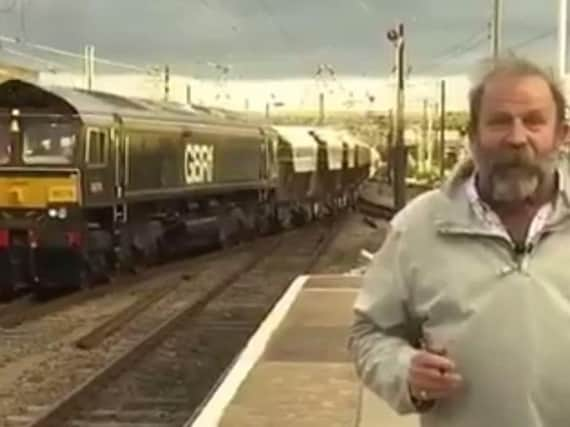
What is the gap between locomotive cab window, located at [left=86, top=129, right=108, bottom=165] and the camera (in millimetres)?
25188

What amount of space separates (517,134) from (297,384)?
8.97 metres

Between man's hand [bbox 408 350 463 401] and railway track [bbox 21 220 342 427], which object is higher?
man's hand [bbox 408 350 463 401]

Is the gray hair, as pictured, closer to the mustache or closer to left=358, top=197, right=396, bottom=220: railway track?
the mustache

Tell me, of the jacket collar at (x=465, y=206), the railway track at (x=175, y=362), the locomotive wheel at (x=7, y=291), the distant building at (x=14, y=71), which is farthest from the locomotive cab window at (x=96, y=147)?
the jacket collar at (x=465, y=206)

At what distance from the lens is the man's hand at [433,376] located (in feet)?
11.7

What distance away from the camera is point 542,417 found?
11.8 ft

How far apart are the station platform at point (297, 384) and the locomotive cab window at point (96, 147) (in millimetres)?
7611

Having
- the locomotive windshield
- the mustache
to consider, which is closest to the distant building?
Answer: the locomotive windshield

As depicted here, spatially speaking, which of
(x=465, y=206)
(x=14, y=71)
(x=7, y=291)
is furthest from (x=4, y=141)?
(x=14, y=71)

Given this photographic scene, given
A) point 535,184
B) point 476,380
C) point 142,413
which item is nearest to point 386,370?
point 476,380

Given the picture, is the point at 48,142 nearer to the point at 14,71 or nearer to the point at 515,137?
the point at 515,137

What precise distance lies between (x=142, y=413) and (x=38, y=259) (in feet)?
36.2

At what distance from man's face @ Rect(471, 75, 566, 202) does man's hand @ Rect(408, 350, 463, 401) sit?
0.39 m

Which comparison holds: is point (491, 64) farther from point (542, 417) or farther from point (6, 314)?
point (6, 314)
